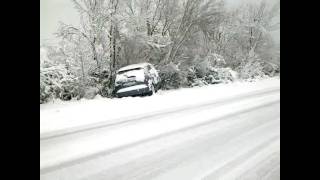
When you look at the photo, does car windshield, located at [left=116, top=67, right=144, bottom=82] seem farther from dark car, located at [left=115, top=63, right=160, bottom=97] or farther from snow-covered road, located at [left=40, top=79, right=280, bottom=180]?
snow-covered road, located at [left=40, top=79, right=280, bottom=180]

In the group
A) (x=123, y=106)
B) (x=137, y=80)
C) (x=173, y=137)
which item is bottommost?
(x=173, y=137)

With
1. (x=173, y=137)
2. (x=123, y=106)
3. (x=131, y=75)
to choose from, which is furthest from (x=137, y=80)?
(x=173, y=137)

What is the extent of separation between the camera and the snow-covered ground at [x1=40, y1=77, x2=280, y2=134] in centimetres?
244

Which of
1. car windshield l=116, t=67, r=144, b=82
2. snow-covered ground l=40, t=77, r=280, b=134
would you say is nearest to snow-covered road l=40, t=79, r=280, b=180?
snow-covered ground l=40, t=77, r=280, b=134

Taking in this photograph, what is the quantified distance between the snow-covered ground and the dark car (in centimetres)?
5

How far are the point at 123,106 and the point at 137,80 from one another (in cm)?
19

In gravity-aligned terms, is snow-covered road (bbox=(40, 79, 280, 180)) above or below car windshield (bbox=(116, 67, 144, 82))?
below

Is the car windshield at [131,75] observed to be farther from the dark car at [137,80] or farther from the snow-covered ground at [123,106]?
the snow-covered ground at [123,106]

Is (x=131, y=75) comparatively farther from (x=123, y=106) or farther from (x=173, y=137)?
(x=173, y=137)

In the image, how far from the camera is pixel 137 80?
8.96 ft

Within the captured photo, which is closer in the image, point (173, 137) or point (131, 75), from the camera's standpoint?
point (131, 75)
